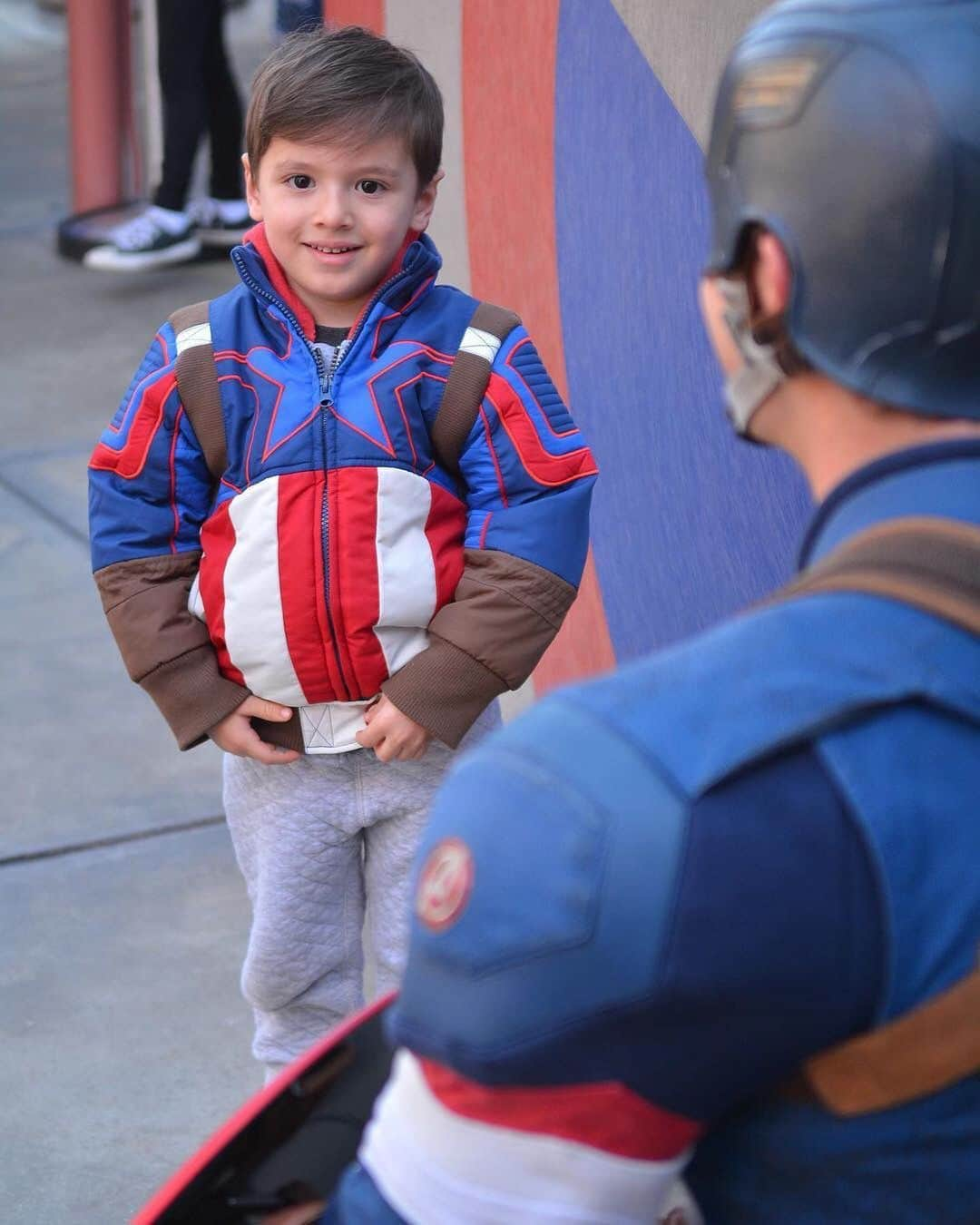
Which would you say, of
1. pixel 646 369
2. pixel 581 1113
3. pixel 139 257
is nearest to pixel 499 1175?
pixel 581 1113

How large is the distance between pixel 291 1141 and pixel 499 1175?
0.36m

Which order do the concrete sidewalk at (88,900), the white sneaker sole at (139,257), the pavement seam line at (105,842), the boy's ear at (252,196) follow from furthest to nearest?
the white sneaker sole at (139,257), the pavement seam line at (105,842), the concrete sidewalk at (88,900), the boy's ear at (252,196)

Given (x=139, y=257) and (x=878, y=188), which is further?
(x=139, y=257)

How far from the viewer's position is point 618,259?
314 cm

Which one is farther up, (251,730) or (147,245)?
(251,730)

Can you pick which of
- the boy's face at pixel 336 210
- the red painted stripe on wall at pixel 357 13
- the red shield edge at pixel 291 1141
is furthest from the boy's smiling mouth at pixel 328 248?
the red painted stripe on wall at pixel 357 13

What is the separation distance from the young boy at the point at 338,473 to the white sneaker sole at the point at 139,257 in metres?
4.69

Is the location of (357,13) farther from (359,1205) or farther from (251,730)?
(359,1205)

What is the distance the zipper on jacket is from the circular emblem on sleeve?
4.51ft

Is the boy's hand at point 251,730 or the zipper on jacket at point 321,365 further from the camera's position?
the boy's hand at point 251,730

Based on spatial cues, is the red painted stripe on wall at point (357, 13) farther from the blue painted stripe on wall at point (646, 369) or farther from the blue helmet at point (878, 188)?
the blue helmet at point (878, 188)

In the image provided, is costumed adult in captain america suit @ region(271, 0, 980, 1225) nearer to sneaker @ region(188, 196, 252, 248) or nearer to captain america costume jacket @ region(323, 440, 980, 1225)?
captain america costume jacket @ region(323, 440, 980, 1225)

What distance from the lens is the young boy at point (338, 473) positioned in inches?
91.0

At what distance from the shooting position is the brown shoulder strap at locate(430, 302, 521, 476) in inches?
92.2
